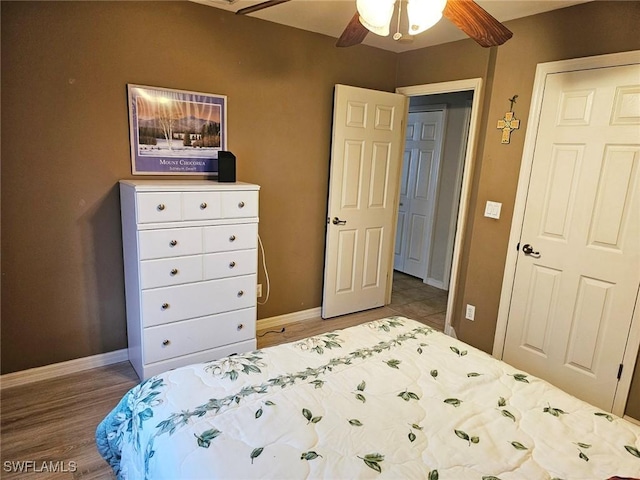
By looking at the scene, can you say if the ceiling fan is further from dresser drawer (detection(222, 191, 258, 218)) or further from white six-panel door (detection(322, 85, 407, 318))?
white six-panel door (detection(322, 85, 407, 318))

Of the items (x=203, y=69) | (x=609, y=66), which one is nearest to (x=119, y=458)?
(x=203, y=69)

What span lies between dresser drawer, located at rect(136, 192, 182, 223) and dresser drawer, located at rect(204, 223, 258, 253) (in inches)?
9.2

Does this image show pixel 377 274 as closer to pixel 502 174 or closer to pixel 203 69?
pixel 502 174

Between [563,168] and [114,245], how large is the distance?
300 cm

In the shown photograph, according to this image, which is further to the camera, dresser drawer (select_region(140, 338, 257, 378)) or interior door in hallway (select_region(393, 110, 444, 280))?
interior door in hallway (select_region(393, 110, 444, 280))

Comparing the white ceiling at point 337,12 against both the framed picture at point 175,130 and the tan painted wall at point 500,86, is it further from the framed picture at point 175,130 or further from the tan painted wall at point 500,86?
the framed picture at point 175,130

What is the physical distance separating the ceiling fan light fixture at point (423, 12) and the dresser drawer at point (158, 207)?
1.60m

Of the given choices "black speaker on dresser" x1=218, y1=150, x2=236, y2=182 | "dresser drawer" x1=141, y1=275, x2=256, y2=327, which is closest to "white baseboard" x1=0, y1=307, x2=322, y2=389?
"dresser drawer" x1=141, y1=275, x2=256, y2=327

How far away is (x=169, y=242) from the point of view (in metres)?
2.39

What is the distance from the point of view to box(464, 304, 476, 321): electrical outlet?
123 inches

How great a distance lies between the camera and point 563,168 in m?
2.51

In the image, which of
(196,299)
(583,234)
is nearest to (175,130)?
(196,299)

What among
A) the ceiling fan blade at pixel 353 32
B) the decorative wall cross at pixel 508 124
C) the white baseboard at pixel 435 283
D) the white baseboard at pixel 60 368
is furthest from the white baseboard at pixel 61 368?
the white baseboard at pixel 435 283

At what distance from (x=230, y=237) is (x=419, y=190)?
124 inches
